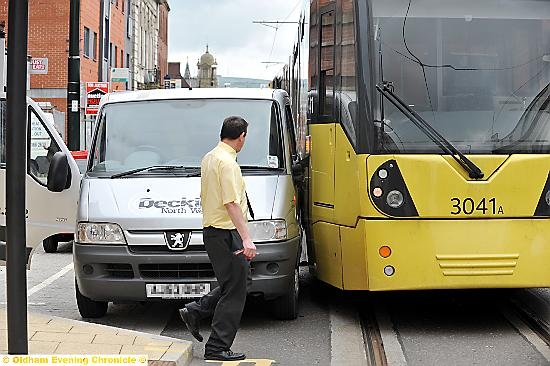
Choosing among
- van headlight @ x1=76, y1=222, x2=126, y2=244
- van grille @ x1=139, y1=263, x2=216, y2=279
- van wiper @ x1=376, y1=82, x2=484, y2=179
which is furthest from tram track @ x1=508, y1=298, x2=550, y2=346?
van headlight @ x1=76, y1=222, x2=126, y2=244

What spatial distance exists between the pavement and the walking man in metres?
0.32

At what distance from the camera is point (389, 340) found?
28.2 feet

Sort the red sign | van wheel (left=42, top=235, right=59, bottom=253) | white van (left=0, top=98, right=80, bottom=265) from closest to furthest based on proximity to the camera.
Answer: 1. white van (left=0, top=98, right=80, bottom=265)
2. van wheel (left=42, top=235, right=59, bottom=253)
3. the red sign

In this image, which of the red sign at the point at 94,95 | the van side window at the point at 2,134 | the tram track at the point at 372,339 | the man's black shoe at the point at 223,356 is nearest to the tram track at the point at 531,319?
the tram track at the point at 372,339

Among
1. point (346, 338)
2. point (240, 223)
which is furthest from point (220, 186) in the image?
point (346, 338)

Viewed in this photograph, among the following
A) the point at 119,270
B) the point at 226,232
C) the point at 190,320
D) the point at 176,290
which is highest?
the point at 226,232

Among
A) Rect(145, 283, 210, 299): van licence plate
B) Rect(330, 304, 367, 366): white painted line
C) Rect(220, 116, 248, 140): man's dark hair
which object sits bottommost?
Rect(330, 304, 367, 366): white painted line

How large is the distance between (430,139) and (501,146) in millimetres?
608

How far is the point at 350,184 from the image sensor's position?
8805 mm

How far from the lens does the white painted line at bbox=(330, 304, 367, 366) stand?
26.0 ft

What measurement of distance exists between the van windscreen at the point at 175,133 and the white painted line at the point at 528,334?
8.46 ft

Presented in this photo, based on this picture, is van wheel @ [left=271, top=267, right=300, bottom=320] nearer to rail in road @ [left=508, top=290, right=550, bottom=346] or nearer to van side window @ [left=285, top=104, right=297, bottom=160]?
van side window @ [left=285, top=104, right=297, bottom=160]

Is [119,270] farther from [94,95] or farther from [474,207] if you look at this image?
[94,95]

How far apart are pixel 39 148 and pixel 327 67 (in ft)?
10.9
